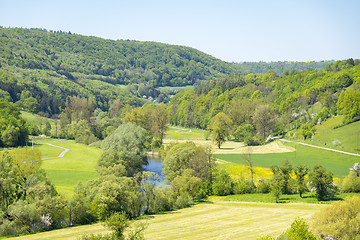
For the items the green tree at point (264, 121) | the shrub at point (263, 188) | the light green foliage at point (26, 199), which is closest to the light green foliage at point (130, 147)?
the light green foliage at point (26, 199)

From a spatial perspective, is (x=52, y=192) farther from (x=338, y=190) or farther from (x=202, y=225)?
(x=338, y=190)

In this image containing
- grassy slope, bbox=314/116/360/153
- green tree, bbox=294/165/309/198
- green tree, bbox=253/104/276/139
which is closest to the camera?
green tree, bbox=294/165/309/198

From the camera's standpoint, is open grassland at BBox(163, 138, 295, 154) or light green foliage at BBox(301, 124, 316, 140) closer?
open grassland at BBox(163, 138, 295, 154)

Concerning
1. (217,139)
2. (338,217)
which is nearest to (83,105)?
(217,139)

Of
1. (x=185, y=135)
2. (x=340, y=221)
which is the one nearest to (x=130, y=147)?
(x=340, y=221)

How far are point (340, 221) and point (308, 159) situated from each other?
54940 mm

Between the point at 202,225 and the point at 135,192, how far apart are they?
11.6 m

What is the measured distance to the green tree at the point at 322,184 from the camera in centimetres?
4741

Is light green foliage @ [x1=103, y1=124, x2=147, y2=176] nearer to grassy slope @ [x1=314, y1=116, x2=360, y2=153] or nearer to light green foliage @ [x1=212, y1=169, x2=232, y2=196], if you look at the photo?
light green foliage @ [x1=212, y1=169, x2=232, y2=196]

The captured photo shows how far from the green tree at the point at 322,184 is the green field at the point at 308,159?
18.3 m

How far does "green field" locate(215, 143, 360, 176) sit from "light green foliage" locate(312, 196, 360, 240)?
3717 centimetres

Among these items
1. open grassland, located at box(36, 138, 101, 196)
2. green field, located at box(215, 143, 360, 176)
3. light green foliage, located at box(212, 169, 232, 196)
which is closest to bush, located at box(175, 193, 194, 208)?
light green foliage, located at box(212, 169, 232, 196)

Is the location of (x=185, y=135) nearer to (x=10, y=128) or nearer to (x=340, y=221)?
(x=10, y=128)

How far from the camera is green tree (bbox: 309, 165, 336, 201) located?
156ft
